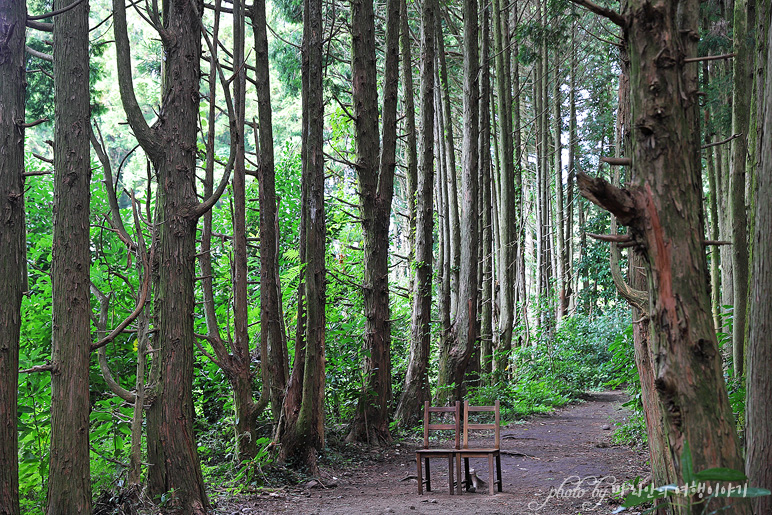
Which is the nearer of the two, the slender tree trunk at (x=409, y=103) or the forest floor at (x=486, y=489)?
the forest floor at (x=486, y=489)

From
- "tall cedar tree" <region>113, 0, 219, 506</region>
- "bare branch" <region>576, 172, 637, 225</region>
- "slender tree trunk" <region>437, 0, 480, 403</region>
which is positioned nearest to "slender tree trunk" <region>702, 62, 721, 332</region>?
"slender tree trunk" <region>437, 0, 480, 403</region>

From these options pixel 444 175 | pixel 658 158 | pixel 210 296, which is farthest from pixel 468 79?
pixel 658 158

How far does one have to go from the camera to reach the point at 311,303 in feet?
29.1

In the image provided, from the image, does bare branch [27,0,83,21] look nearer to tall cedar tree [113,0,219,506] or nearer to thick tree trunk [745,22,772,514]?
tall cedar tree [113,0,219,506]

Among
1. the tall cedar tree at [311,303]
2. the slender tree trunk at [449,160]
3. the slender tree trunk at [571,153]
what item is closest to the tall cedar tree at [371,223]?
the tall cedar tree at [311,303]

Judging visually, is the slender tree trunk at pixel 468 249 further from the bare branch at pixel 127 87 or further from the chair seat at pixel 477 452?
the bare branch at pixel 127 87

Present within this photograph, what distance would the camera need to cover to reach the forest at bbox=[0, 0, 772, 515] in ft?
10.9

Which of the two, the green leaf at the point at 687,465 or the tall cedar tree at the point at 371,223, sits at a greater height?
the tall cedar tree at the point at 371,223

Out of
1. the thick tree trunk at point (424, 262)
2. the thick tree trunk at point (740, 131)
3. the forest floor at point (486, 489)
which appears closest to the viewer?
the forest floor at point (486, 489)

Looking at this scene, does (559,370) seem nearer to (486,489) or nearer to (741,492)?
(486,489)

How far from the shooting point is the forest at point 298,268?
3332 millimetres

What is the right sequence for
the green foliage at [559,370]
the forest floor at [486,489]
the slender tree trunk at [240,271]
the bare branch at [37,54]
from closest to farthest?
1. the bare branch at [37,54]
2. the forest floor at [486,489]
3. the slender tree trunk at [240,271]
4. the green foliage at [559,370]

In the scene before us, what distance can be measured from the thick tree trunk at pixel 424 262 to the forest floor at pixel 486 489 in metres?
1.29

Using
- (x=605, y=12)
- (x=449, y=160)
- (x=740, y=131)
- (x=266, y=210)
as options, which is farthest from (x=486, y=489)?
(x=449, y=160)
